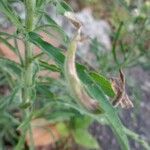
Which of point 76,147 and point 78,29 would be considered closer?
point 78,29

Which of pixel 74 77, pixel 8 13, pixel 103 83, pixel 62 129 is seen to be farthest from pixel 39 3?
pixel 62 129

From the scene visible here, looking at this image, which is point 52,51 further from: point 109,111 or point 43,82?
point 43,82

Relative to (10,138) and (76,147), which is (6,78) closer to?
(10,138)

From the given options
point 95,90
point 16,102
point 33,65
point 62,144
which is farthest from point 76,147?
point 95,90

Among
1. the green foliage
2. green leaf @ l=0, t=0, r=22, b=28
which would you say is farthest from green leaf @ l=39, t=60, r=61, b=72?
green leaf @ l=0, t=0, r=22, b=28

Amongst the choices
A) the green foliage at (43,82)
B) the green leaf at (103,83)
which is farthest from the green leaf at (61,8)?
the green leaf at (103,83)

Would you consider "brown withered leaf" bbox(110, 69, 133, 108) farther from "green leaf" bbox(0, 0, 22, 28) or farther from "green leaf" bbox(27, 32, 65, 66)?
"green leaf" bbox(0, 0, 22, 28)
